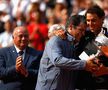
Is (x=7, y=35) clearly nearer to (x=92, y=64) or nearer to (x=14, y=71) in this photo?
(x=14, y=71)

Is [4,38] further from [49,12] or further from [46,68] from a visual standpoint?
[46,68]

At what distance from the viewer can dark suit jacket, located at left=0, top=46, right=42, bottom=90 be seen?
27.9 ft

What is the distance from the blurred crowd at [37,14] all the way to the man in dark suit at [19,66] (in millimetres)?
4105

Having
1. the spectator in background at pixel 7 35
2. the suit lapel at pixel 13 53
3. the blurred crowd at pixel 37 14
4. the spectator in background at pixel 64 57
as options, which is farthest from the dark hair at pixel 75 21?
the spectator in background at pixel 7 35

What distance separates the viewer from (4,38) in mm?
13688

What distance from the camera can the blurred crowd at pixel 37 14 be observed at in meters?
13.5

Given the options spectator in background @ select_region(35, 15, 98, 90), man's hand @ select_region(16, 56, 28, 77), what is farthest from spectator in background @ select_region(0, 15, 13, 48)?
spectator in background @ select_region(35, 15, 98, 90)

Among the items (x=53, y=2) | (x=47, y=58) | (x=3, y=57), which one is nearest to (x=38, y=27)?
(x=53, y=2)

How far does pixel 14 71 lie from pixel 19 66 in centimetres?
16

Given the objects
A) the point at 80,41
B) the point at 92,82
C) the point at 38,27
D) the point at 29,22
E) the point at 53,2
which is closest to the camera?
the point at 80,41

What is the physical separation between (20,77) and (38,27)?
5.02 meters

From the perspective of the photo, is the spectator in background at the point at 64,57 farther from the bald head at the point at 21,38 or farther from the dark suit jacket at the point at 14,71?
the bald head at the point at 21,38

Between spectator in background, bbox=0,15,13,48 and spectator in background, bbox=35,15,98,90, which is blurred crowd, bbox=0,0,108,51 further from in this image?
spectator in background, bbox=35,15,98,90

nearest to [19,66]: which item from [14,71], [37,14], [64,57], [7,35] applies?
[14,71]
